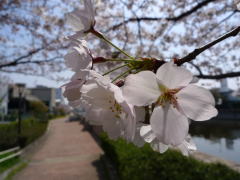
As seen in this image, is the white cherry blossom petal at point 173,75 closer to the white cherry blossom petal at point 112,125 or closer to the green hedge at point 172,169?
the white cherry blossom petal at point 112,125

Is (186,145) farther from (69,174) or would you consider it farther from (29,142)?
(29,142)

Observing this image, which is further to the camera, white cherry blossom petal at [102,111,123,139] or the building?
the building

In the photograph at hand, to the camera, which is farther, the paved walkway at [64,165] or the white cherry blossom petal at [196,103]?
the paved walkway at [64,165]

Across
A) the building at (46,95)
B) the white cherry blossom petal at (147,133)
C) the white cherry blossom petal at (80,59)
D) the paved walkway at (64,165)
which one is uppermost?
the white cherry blossom petal at (80,59)

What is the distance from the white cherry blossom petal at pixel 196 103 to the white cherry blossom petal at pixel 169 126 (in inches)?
1.0

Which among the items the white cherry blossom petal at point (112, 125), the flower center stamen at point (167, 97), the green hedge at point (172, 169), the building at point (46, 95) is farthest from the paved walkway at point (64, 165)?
the building at point (46, 95)

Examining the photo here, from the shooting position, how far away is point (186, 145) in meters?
0.78

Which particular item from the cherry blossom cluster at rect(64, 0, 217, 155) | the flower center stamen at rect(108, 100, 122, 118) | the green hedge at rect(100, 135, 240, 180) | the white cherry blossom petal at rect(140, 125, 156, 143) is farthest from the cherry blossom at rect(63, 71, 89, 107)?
the green hedge at rect(100, 135, 240, 180)

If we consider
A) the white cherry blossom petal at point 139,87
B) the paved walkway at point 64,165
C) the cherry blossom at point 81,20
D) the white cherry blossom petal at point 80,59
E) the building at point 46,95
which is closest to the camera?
the white cherry blossom petal at point 139,87

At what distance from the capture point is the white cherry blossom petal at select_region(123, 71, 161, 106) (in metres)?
0.54

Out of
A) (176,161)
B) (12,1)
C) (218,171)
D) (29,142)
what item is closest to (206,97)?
(218,171)

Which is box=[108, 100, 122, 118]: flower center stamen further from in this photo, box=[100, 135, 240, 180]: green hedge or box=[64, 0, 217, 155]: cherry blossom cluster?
box=[100, 135, 240, 180]: green hedge

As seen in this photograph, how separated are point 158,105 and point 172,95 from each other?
0.15ft

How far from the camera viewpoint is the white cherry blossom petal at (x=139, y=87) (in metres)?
0.54
